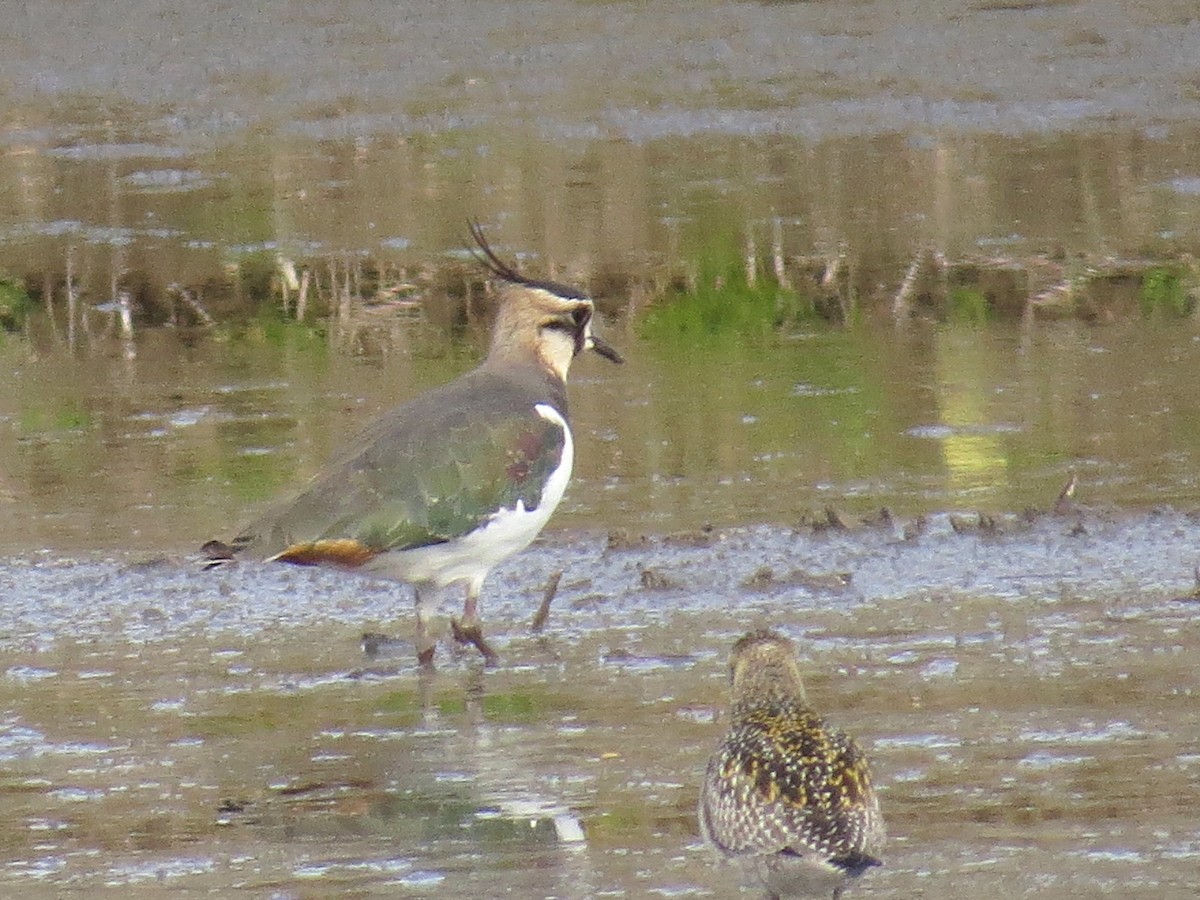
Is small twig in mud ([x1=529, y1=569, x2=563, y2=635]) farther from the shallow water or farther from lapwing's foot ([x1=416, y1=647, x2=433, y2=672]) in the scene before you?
lapwing's foot ([x1=416, y1=647, x2=433, y2=672])

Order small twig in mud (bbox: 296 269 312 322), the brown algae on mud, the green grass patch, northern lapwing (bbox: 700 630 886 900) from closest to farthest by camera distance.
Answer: northern lapwing (bbox: 700 630 886 900) → the brown algae on mud → the green grass patch → small twig in mud (bbox: 296 269 312 322)

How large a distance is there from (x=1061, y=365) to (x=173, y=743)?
4.50m

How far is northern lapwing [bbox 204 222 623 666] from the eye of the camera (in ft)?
21.2

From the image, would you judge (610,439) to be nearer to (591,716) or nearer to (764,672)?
(591,716)

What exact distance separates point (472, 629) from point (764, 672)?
4.90ft

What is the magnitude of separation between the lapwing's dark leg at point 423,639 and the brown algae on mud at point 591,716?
0.25 feet

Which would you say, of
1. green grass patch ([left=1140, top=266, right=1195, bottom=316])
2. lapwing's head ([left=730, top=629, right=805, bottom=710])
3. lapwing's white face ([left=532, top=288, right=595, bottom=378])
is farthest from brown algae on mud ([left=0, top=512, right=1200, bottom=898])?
green grass patch ([left=1140, top=266, right=1195, bottom=316])

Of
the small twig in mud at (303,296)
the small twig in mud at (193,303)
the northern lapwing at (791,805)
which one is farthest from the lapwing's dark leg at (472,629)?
the small twig in mud at (193,303)

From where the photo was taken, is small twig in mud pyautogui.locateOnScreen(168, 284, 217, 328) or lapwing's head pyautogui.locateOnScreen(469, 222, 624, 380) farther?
small twig in mud pyautogui.locateOnScreen(168, 284, 217, 328)

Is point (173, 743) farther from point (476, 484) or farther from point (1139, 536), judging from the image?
point (1139, 536)

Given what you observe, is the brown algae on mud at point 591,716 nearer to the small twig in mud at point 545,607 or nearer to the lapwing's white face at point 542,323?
the small twig in mud at point 545,607

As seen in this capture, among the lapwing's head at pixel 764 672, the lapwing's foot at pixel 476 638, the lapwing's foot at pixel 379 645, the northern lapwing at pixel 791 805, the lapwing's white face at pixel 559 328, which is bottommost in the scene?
the lapwing's foot at pixel 379 645

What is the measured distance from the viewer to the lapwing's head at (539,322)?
7.38m

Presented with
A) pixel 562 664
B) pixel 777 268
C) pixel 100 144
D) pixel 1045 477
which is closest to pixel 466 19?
pixel 100 144
